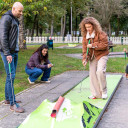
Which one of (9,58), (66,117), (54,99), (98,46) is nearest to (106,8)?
(98,46)

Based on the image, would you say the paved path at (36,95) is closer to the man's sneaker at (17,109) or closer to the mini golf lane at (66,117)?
the man's sneaker at (17,109)

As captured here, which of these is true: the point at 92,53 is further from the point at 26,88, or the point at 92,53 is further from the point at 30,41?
the point at 30,41

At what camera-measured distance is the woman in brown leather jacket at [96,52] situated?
6.36m

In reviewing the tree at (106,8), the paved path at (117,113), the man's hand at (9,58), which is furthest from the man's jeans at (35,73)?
the tree at (106,8)

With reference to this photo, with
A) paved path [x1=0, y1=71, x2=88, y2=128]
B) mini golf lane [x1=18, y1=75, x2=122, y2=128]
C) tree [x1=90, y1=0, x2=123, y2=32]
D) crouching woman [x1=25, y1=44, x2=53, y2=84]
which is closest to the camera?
mini golf lane [x1=18, y1=75, x2=122, y2=128]

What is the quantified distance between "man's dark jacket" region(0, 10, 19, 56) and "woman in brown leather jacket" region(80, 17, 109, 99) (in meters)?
1.48

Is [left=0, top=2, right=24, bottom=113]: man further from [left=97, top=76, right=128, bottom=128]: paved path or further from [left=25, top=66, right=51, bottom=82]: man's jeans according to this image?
[left=25, top=66, right=51, bottom=82]: man's jeans

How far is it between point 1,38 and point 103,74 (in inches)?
90.9

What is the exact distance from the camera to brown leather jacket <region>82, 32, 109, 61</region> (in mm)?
6383

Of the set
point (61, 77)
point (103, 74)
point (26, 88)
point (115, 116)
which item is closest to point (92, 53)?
point (103, 74)

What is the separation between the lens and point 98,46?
20.9 feet

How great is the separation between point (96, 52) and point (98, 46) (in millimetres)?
205

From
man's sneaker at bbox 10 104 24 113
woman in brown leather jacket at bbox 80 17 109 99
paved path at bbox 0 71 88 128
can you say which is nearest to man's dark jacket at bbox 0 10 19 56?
man's sneaker at bbox 10 104 24 113

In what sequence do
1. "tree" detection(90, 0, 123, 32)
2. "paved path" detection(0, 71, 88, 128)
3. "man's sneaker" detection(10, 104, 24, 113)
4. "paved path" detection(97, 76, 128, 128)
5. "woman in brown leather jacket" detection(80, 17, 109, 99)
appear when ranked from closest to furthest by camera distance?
"paved path" detection(97, 76, 128, 128) < "paved path" detection(0, 71, 88, 128) < "man's sneaker" detection(10, 104, 24, 113) < "woman in brown leather jacket" detection(80, 17, 109, 99) < "tree" detection(90, 0, 123, 32)
